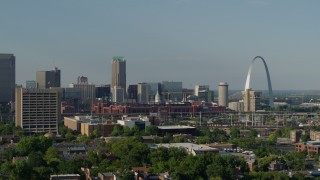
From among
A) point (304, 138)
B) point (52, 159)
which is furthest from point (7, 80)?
point (52, 159)

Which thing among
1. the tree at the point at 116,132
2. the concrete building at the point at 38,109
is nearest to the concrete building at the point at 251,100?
the concrete building at the point at 38,109

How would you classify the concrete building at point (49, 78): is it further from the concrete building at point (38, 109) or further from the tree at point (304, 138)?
the tree at point (304, 138)

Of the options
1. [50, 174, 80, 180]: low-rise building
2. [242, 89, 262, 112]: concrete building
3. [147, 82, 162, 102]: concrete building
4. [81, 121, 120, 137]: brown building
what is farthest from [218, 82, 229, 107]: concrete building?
[50, 174, 80, 180]: low-rise building

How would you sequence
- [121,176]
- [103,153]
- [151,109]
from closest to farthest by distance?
[121,176] → [103,153] → [151,109]

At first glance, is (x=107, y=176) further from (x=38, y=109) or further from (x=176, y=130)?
(x=38, y=109)

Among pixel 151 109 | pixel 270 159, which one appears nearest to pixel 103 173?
pixel 270 159

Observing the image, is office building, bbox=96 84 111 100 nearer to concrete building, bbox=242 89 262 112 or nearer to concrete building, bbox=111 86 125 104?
concrete building, bbox=111 86 125 104

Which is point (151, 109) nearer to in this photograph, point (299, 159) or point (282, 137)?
point (282, 137)

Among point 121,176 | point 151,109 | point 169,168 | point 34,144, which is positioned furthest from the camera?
point 151,109
